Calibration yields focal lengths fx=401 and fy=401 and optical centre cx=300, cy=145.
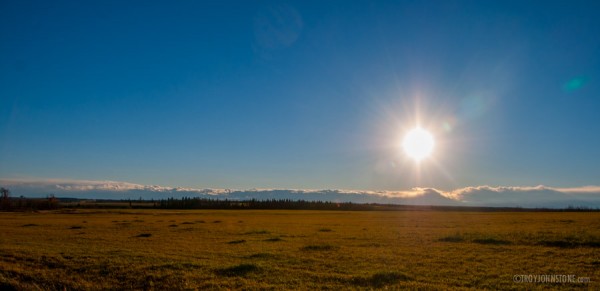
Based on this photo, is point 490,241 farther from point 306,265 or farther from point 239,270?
point 239,270

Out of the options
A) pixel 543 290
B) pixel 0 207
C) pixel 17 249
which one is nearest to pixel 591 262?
pixel 543 290

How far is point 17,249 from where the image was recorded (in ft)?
A: 97.1

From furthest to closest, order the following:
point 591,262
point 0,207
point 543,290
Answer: point 0,207
point 591,262
point 543,290

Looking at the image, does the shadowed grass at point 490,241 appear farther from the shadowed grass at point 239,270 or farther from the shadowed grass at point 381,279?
the shadowed grass at point 239,270

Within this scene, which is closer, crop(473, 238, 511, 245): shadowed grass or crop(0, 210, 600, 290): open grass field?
crop(0, 210, 600, 290): open grass field

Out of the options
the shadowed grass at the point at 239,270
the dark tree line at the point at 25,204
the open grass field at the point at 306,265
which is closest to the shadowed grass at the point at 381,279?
the open grass field at the point at 306,265

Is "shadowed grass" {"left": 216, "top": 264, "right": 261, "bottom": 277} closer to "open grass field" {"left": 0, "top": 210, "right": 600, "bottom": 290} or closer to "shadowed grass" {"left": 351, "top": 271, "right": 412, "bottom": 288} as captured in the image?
"open grass field" {"left": 0, "top": 210, "right": 600, "bottom": 290}

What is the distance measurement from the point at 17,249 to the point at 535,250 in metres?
37.0

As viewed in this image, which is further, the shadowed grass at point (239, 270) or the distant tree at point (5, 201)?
the distant tree at point (5, 201)

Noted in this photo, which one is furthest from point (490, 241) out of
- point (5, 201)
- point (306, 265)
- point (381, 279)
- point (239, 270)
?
point (5, 201)

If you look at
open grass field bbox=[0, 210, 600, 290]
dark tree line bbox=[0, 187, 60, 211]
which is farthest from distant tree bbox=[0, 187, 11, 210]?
open grass field bbox=[0, 210, 600, 290]

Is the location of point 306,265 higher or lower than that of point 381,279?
lower

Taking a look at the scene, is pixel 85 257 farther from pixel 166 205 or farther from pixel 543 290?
pixel 166 205

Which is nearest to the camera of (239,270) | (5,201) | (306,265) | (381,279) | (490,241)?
(381,279)
